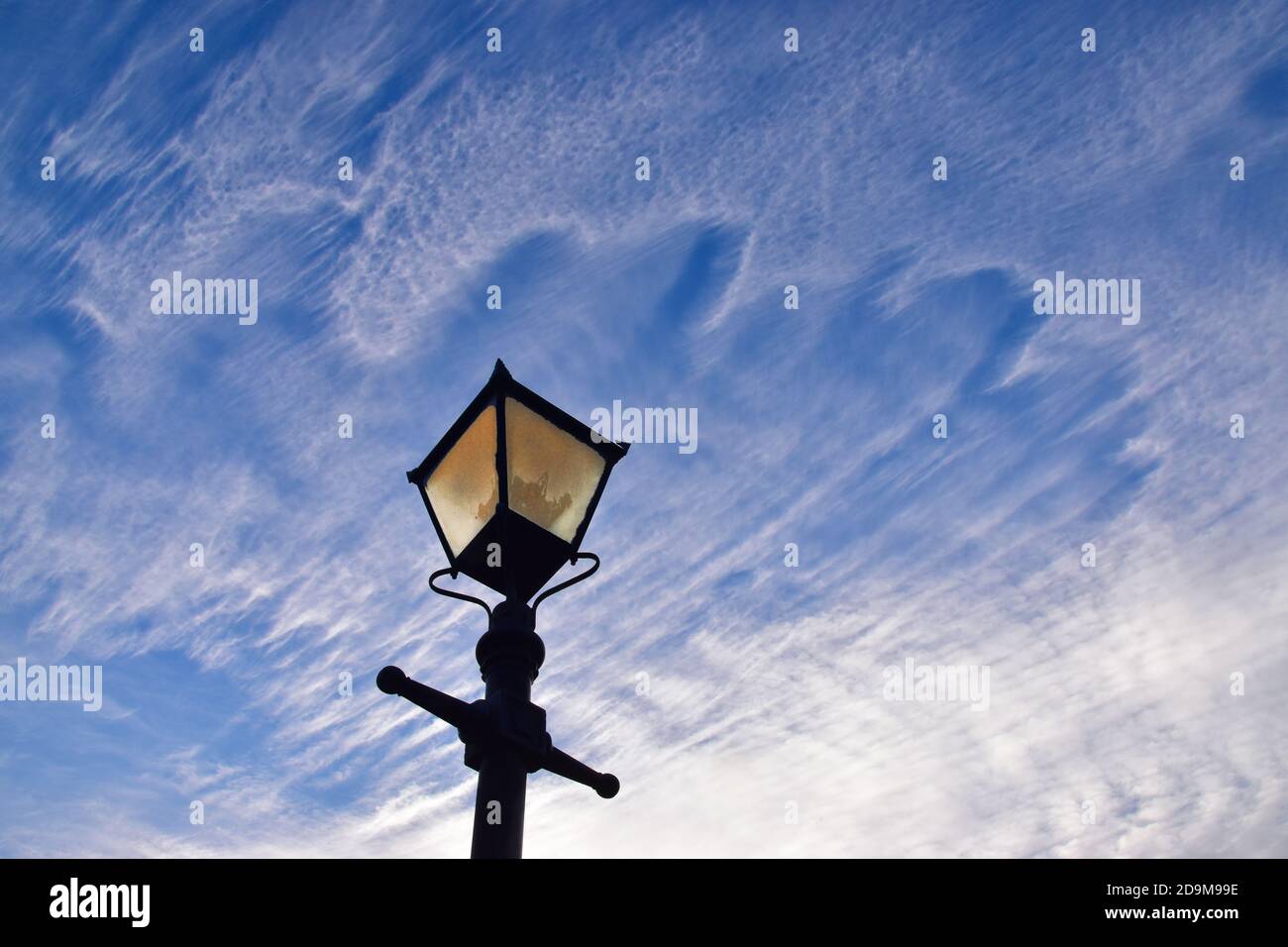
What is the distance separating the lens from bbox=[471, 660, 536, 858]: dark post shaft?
9.66ft

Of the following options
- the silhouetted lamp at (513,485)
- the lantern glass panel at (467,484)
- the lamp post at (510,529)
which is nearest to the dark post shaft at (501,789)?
the lamp post at (510,529)

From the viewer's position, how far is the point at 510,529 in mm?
3670

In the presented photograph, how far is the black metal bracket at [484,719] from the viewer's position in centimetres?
316

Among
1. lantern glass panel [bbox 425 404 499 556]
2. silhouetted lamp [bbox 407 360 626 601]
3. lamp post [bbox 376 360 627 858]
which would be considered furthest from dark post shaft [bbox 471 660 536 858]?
lantern glass panel [bbox 425 404 499 556]

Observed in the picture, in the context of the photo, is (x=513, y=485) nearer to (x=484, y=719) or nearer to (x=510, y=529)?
(x=510, y=529)

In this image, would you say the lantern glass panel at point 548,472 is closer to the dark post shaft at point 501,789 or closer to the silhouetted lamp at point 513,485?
the silhouetted lamp at point 513,485

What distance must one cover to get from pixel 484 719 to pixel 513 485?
94cm

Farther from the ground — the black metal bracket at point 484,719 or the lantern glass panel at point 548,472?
the lantern glass panel at point 548,472

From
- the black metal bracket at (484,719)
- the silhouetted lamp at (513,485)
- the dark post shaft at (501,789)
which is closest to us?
the dark post shaft at (501,789)

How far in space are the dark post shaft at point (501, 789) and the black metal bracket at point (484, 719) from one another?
0.03m

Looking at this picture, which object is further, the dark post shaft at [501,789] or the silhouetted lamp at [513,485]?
the silhouetted lamp at [513,485]
